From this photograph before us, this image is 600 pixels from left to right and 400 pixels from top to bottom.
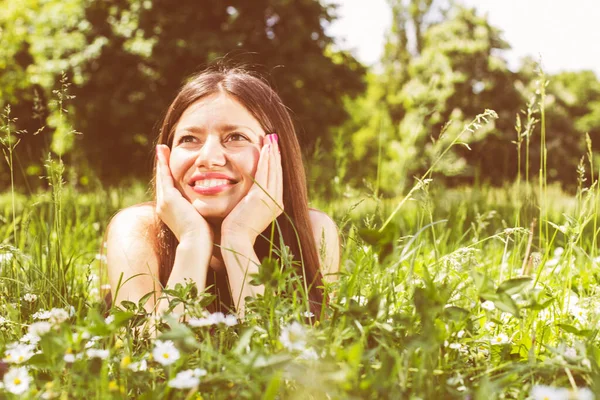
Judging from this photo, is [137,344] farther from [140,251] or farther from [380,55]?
[380,55]

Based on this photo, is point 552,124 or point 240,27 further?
point 552,124

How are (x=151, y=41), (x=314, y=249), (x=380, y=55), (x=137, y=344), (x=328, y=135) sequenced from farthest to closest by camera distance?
(x=380, y=55) < (x=328, y=135) < (x=151, y=41) < (x=314, y=249) < (x=137, y=344)

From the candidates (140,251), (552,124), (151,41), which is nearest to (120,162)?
(151,41)

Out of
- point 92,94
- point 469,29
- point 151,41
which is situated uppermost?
point 469,29

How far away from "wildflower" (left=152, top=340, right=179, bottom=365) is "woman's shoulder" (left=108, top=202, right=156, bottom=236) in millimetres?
1333

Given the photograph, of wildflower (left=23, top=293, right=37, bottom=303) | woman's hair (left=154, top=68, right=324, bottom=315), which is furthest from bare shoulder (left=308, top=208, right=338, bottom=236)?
wildflower (left=23, top=293, right=37, bottom=303)

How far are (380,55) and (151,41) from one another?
22340mm

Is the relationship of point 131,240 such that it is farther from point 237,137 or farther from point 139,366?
point 139,366

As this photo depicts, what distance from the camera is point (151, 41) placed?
12.3 metres

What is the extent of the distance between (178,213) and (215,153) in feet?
0.93

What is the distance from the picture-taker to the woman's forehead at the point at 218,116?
2373mm

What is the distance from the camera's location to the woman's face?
2.28 metres

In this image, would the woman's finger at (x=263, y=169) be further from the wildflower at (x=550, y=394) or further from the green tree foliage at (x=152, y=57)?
the green tree foliage at (x=152, y=57)

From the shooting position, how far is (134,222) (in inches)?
99.7
